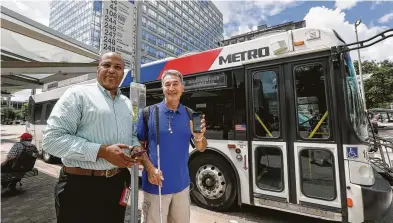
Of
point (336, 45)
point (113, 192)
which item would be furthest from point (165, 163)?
point (336, 45)

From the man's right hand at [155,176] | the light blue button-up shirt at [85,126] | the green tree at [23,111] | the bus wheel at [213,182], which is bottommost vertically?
the bus wheel at [213,182]

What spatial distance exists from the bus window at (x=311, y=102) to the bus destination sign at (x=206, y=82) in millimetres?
1293

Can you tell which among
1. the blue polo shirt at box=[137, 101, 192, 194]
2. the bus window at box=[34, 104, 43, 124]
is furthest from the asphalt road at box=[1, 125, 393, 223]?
the bus window at box=[34, 104, 43, 124]

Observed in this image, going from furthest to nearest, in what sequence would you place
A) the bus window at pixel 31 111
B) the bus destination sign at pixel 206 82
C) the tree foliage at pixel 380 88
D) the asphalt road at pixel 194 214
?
the tree foliage at pixel 380 88, the bus window at pixel 31 111, the bus destination sign at pixel 206 82, the asphalt road at pixel 194 214

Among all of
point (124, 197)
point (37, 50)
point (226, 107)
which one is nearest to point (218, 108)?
point (226, 107)

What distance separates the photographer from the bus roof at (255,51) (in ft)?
11.3

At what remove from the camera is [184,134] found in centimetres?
225

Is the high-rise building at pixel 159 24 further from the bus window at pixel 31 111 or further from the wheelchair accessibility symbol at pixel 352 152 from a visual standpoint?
the wheelchair accessibility symbol at pixel 352 152

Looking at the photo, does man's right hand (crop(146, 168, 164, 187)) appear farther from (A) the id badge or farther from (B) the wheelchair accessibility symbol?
(B) the wheelchair accessibility symbol

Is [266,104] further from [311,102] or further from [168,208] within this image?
[168,208]

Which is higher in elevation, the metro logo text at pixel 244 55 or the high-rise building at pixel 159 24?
the high-rise building at pixel 159 24

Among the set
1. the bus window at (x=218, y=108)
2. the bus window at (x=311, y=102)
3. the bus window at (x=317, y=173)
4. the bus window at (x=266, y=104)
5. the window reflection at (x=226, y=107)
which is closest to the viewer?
the bus window at (x=317, y=173)

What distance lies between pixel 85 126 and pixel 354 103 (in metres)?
3.80

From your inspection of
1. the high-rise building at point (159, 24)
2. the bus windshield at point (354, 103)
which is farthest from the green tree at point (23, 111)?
the bus windshield at point (354, 103)
